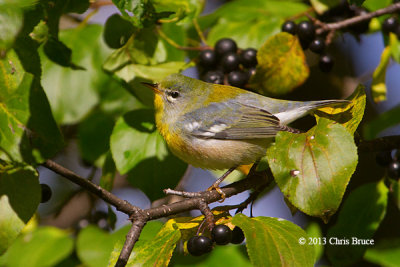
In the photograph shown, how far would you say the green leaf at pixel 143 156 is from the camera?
2.59 meters

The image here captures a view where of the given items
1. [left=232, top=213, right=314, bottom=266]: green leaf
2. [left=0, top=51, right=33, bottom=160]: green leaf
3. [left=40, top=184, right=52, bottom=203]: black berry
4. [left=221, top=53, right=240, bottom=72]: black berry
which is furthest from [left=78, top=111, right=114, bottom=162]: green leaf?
[left=232, top=213, right=314, bottom=266]: green leaf

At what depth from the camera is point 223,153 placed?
2883 mm

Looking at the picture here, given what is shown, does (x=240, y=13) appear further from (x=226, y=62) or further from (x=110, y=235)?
(x=110, y=235)

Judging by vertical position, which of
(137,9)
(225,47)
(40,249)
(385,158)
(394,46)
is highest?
(137,9)

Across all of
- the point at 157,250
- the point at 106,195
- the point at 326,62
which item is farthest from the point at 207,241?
the point at 326,62

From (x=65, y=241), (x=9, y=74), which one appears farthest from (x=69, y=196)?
(x=9, y=74)

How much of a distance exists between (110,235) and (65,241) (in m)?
0.29

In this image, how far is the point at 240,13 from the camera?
3.32 metres

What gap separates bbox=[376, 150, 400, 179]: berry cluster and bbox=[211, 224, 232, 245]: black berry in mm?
1238

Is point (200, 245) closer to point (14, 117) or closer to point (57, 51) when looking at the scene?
point (14, 117)

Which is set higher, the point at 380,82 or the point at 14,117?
the point at 14,117

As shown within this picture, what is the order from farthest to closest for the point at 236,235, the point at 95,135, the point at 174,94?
the point at 174,94, the point at 95,135, the point at 236,235

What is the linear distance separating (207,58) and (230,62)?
18 cm

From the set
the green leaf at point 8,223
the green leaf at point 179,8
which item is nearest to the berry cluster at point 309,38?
the green leaf at point 179,8
